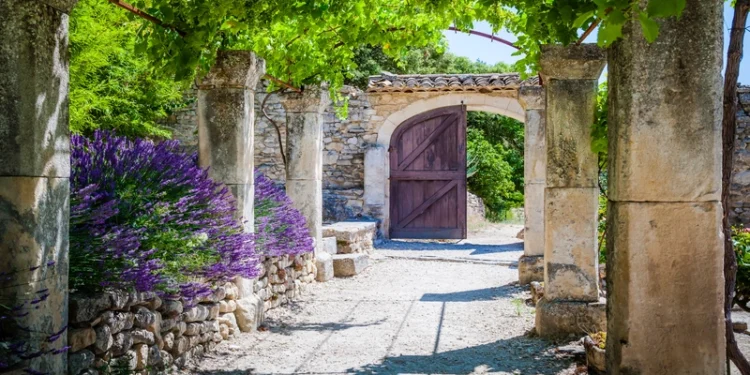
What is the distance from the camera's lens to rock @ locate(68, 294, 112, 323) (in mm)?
2920

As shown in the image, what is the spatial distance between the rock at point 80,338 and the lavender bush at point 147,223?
0.23m

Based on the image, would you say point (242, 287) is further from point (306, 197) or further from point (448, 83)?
point (448, 83)

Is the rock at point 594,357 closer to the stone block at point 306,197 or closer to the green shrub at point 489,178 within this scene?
the stone block at point 306,197

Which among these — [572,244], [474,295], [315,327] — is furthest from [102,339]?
[474,295]

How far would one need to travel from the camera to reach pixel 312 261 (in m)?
7.56

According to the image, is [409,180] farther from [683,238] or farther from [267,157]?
[683,238]

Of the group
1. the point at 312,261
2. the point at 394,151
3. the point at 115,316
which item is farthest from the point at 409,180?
the point at 115,316

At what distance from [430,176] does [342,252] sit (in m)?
3.40

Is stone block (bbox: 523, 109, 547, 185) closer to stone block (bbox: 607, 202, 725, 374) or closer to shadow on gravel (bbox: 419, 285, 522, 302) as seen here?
shadow on gravel (bbox: 419, 285, 522, 302)

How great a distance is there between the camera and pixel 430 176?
38.6 ft

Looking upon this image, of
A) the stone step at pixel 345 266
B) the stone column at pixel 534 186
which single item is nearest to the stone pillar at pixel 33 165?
the stone column at pixel 534 186

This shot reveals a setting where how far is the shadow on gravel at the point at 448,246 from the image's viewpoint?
1067cm

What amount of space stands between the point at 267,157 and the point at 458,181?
11.4 feet

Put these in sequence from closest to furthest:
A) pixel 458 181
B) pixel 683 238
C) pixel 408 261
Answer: pixel 683 238, pixel 408 261, pixel 458 181
